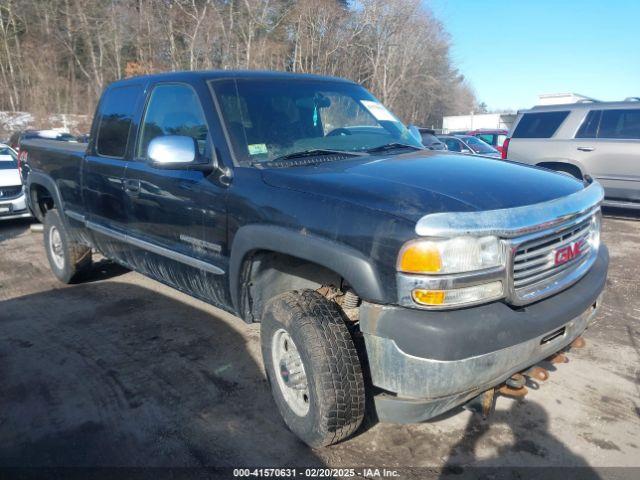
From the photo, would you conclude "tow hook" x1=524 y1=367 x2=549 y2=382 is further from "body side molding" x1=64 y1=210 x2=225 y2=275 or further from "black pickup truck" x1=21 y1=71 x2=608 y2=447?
"body side molding" x1=64 y1=210 x2=225 y2=275

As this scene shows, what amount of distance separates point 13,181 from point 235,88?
7098 mm

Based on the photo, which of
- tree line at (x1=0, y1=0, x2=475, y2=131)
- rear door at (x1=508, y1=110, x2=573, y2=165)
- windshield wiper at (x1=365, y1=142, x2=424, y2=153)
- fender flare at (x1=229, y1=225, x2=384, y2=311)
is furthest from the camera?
tree line at (x1=0, y1=0, x2=475, y2=131)

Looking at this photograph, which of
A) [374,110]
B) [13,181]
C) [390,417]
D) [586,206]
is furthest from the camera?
[13,181]

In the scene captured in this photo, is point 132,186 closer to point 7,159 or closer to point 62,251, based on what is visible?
point 62,251

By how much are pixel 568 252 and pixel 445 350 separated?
1.00 m

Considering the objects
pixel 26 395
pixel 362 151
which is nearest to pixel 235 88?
pixel 362 151

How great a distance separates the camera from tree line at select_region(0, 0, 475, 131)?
27.1 metres

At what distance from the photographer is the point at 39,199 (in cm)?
589

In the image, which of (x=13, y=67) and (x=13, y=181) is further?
(x=13, y=67)

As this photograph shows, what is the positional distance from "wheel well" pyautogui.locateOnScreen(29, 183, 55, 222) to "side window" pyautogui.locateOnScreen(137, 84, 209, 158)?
2655 millimetres

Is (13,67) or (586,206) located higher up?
(13,67)

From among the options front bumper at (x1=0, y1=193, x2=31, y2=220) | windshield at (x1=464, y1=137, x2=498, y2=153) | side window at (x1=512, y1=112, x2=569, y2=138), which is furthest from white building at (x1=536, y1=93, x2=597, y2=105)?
front bumper at (x1=0, y1=193, x2=31, y2=220)

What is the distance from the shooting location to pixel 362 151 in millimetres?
3271

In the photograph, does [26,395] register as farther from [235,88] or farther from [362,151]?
[362,151]
